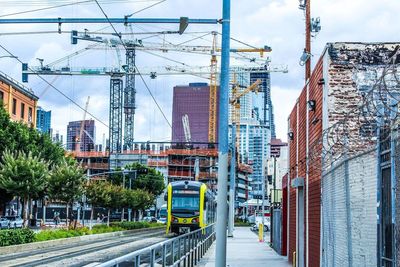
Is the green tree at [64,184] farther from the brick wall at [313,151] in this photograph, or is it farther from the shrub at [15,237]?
the brick wall at [313,151]

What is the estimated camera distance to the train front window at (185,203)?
4003 cm

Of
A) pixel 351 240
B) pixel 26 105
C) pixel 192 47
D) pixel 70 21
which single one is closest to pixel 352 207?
pixel 351 240

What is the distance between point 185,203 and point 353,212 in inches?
1244

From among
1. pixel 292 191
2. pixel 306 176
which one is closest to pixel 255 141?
pixel 292 191

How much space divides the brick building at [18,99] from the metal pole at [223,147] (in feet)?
176

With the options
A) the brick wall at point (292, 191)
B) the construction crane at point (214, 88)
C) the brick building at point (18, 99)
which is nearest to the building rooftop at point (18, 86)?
the brick building at point (18, 99)

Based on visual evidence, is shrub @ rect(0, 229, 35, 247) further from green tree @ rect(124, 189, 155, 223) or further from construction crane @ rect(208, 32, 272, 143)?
construction crane @ rect(208, 32, 272, 143)

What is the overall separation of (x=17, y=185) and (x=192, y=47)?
53.6 metres

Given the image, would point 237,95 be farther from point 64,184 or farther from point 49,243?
point 49,243

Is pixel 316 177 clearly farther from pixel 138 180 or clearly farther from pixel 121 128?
pixel 121 128

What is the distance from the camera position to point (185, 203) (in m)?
40.2

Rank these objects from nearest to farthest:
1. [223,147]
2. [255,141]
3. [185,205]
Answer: [223,147] → [185,205] → [255,141]

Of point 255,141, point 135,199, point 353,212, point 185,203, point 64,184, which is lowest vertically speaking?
point 353,212

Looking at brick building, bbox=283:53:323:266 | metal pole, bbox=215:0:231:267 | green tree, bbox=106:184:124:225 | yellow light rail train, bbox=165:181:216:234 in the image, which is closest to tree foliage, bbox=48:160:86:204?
yellow light rail train, bbox=165:181:216:234
